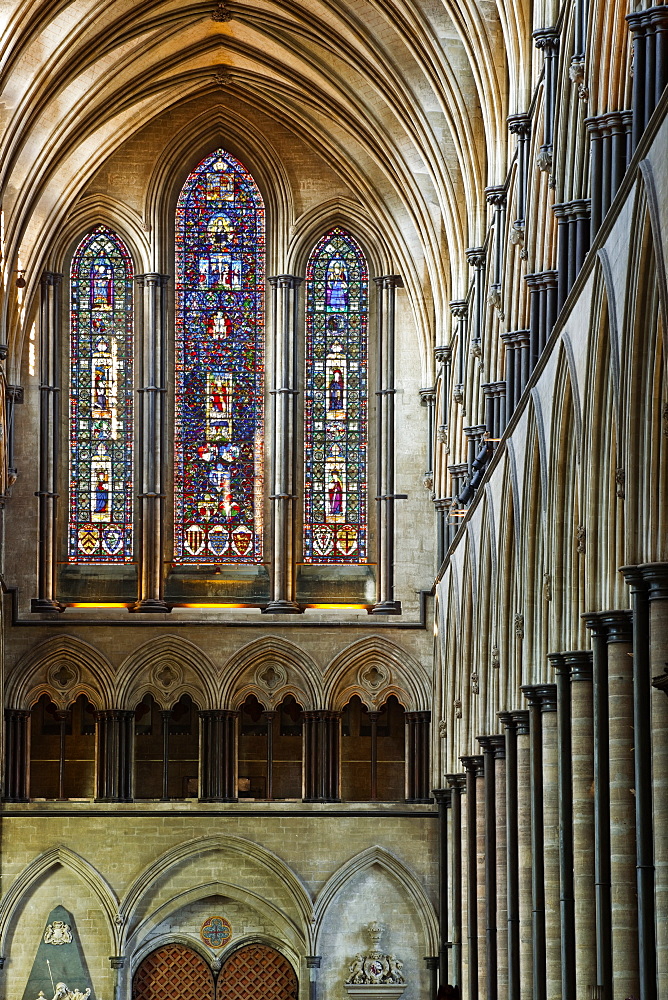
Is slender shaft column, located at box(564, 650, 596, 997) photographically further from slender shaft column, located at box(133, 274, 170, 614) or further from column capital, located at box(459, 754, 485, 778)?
slender shaft column, located at box(133, 274, 170, 614)

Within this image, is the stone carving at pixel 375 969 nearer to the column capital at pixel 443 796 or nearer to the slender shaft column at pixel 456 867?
the column capital at pixel 443 796

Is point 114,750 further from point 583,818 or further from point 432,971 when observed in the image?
point 583,818

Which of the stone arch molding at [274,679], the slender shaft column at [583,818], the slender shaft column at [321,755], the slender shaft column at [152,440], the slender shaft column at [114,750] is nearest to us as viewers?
the slender shaft column at [583,818]

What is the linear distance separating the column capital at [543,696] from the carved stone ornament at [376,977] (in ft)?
51.2

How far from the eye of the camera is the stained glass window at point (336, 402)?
37.7 m

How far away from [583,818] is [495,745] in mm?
7304

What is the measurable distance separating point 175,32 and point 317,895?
52.5 feet

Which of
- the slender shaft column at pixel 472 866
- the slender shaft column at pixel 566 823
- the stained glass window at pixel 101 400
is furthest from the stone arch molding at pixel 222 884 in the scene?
the slender shaft column at pixel 566 823

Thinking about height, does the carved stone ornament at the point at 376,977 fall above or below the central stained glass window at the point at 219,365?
below

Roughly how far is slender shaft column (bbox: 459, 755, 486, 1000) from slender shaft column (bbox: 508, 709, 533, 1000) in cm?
542

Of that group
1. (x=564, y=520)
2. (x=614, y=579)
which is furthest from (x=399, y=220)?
(x=614, y=579)

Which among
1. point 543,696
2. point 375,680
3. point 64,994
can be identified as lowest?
point 64,994

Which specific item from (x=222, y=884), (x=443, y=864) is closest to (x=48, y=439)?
(x=222, y=884)

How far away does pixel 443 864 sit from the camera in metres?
34.2
